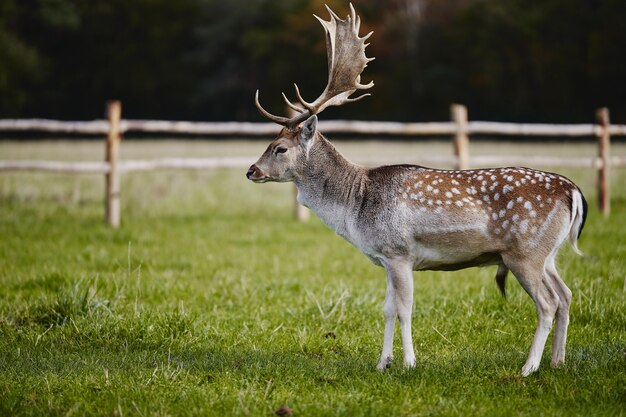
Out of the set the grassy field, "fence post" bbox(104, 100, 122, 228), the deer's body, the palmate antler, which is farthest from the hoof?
"fence post" bbox(104, 100, 122, 228)

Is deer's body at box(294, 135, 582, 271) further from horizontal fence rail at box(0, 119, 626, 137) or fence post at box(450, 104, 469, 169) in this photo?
fence post at box(450, 104, 469, 169)

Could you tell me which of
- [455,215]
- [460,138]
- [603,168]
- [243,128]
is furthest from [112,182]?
[603,168]

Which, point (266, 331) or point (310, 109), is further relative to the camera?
point (266, 331)

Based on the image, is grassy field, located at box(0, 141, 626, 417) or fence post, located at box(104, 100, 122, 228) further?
fence post, located at box(104, 100, 122, 228)

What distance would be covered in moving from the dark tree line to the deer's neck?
31.3 meters

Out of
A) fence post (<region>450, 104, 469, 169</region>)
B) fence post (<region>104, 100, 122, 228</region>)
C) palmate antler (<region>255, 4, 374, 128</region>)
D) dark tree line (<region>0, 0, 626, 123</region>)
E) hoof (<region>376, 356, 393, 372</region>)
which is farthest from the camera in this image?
dark tree line (<region>0, 0, 626, 123</region>)

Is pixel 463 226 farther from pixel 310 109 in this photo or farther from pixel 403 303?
pixel 310 109

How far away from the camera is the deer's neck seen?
5387mm

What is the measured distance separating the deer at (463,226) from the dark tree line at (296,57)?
104ft

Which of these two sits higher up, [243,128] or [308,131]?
[308,131]

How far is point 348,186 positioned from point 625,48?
107 feet

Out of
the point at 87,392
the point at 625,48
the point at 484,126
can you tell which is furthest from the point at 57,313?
the point at 625,48

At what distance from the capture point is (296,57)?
43.8 metres

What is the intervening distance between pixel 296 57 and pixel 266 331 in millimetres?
38868
